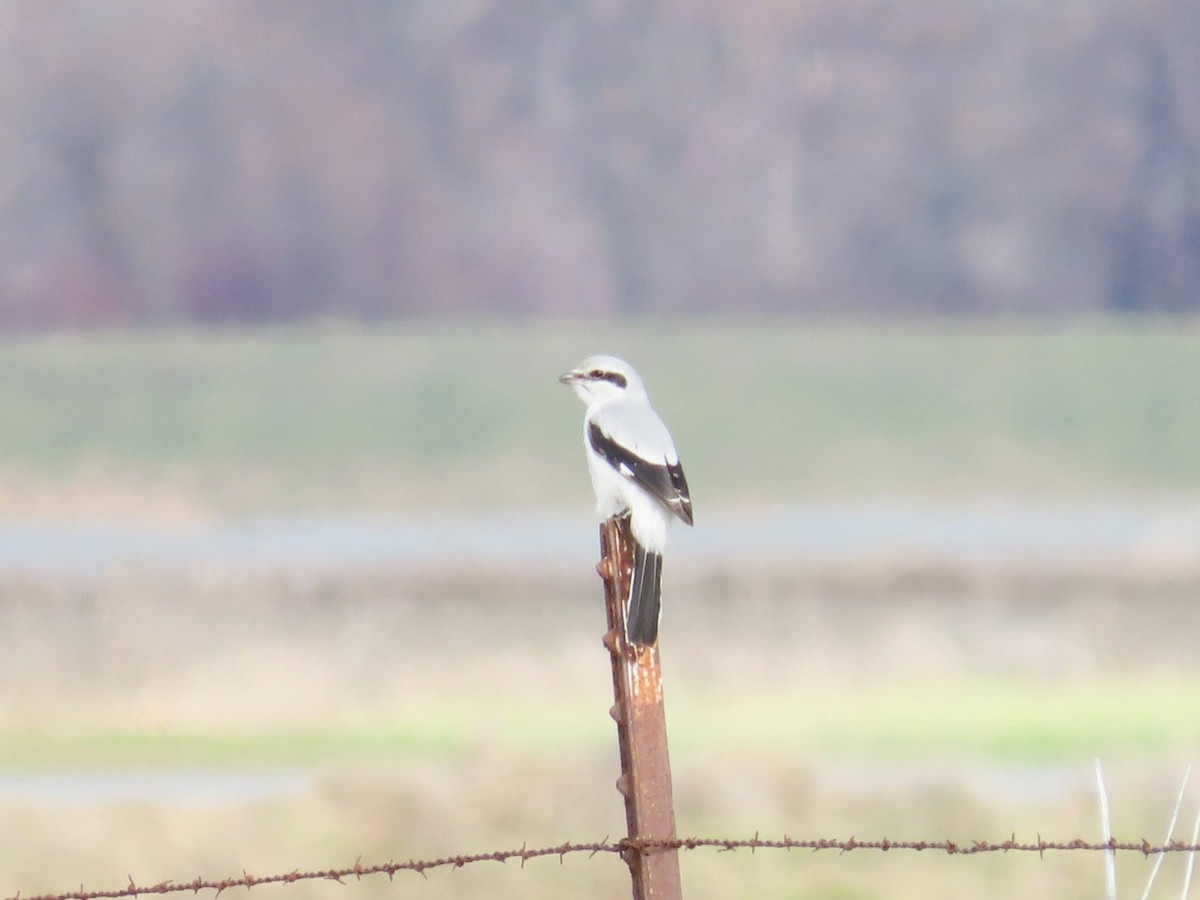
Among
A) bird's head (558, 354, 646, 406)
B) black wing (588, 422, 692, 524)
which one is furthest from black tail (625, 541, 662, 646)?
bird's head (558, 354, 646, 406)

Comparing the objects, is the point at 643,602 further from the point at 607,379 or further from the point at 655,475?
the point at 607,379

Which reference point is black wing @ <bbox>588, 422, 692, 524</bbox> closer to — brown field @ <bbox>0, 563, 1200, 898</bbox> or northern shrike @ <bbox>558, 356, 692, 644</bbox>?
northern shrike @ <bbox>558, 356, 692, 644</bbox>

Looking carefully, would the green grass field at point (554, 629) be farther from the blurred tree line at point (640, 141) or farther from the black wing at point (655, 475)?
the black wing at point (655, 475)

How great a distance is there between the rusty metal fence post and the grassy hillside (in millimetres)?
4218

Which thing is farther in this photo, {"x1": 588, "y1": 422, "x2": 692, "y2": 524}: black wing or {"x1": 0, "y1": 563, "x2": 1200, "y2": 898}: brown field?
{"x1": 0, "y1": 563, "x2": 1200, "y2": 898}: brown field

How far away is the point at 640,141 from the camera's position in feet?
20.5

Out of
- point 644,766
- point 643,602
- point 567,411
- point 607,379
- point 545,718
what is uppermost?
point 567,411

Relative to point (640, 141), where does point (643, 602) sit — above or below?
below

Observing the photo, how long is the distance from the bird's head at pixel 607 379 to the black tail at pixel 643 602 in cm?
127

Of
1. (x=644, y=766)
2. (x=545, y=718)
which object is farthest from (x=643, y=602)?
(x=545, y=718)

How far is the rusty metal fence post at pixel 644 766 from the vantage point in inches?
82.5

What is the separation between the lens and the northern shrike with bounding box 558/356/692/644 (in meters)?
3.24

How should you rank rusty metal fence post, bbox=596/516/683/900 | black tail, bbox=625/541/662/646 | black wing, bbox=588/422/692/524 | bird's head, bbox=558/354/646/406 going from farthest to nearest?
bird's head, bbox=558/354/646/406, black wing, bbox=588/422/692/524, black tail, bbox=625/541/662/646, rusty metal fence post, bbox=596/516/683/900

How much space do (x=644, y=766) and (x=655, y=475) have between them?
48.0 inches
